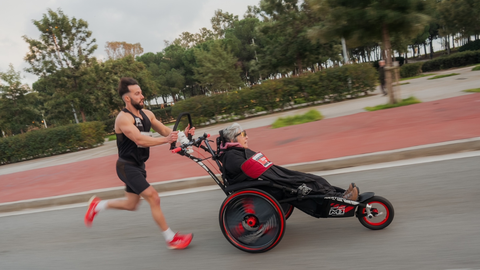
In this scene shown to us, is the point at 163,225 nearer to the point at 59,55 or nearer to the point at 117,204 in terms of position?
the point at 117,204

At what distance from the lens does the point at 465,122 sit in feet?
22.4

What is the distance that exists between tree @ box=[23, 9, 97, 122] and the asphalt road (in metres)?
20.9

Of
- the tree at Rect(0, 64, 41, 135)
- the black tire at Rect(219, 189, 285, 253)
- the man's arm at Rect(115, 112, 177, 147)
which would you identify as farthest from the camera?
the tree at Rect(0, 64, 41, 135)

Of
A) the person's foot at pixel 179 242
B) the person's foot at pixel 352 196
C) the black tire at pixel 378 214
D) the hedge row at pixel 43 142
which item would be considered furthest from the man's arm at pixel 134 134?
the hedge row at pixel 43 142

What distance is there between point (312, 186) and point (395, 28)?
9370 millimetres

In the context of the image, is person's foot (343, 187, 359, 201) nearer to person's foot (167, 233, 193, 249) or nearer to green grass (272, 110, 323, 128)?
person's foot (167, 233, 193, 249)

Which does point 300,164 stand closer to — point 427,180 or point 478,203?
point 427,180

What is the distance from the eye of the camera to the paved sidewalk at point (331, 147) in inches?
223

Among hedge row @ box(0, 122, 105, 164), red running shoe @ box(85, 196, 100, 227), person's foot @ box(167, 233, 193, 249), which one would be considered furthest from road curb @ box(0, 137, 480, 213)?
hedge row @ box(0, 122, 105, 164)

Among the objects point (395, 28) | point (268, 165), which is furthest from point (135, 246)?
point (395, 28)

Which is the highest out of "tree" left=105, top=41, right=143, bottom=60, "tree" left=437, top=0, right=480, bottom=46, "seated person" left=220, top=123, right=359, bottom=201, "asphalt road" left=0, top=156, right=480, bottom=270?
"tree" left=105, top=41, right=143, bottom=60

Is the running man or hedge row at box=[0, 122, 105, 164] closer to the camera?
the running man

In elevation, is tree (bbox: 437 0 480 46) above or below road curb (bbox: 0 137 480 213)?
above

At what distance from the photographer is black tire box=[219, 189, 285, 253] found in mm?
3149
